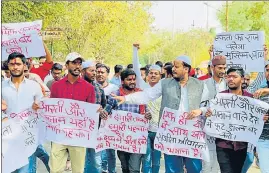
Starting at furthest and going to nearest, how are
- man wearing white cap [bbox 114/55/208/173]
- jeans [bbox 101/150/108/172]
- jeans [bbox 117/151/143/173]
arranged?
jeans [bbox 101/150/108/172]
jeans [bbox 117/151/143/173]
man wearing white cap [bbox 114/55/208/173]

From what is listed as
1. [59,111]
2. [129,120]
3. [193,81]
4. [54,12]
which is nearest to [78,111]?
[59,111]

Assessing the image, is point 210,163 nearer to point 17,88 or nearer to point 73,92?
point 73,92

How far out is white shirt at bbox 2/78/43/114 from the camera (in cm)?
713

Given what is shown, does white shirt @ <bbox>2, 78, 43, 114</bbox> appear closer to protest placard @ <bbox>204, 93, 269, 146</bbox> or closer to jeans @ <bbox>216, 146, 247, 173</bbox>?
protest placard @ <bbox>204, 93, 269, 146</bbox>

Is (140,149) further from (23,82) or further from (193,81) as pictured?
(23,82)

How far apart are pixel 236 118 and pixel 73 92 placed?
211 centimetres

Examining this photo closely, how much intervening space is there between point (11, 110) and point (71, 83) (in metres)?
0.88

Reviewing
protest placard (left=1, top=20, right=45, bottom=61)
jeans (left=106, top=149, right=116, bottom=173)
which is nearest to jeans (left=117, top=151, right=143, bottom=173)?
jeans (left=106, top=149, right=116, bottom=173)

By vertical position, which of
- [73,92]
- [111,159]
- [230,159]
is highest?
[73,92]

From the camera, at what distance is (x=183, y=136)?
7.64 m

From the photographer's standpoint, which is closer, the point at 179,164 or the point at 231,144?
the point at 231,144

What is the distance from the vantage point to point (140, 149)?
8070mm

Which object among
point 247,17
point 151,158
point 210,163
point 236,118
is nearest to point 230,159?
point 236,118

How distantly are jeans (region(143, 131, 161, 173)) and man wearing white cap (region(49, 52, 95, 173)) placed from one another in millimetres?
1291
